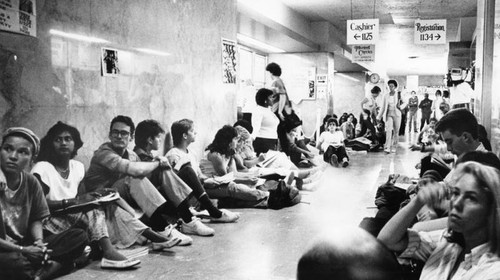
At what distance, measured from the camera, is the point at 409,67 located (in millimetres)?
29531

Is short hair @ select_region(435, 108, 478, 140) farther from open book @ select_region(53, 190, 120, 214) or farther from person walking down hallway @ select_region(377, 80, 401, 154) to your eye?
person walking down hallway @ select_region(377, 80, 401, 154)

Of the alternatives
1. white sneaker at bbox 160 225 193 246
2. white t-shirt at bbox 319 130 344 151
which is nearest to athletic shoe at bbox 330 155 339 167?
white t-shirt at bbox 319 130 344 151

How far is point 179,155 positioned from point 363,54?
10262 mm

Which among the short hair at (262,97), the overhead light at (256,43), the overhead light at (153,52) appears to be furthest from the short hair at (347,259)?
the overhead light at (256,43)

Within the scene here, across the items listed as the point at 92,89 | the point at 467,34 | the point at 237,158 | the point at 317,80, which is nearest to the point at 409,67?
the point at 467,34

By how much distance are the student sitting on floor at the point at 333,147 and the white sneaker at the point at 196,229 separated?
5.88 meters

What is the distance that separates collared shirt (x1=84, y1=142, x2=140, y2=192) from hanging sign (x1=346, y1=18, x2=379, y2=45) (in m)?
8.03

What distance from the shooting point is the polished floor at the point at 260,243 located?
3887 mm

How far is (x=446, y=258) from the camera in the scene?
2043mm

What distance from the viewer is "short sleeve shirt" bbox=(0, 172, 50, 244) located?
3449 mm

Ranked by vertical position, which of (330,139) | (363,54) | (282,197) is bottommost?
(282,197)

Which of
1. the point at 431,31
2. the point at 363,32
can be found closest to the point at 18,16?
the point at 363,32

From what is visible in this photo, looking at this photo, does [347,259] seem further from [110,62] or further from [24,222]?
[110,62]

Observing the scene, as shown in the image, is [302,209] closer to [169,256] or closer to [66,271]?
[169,256]
